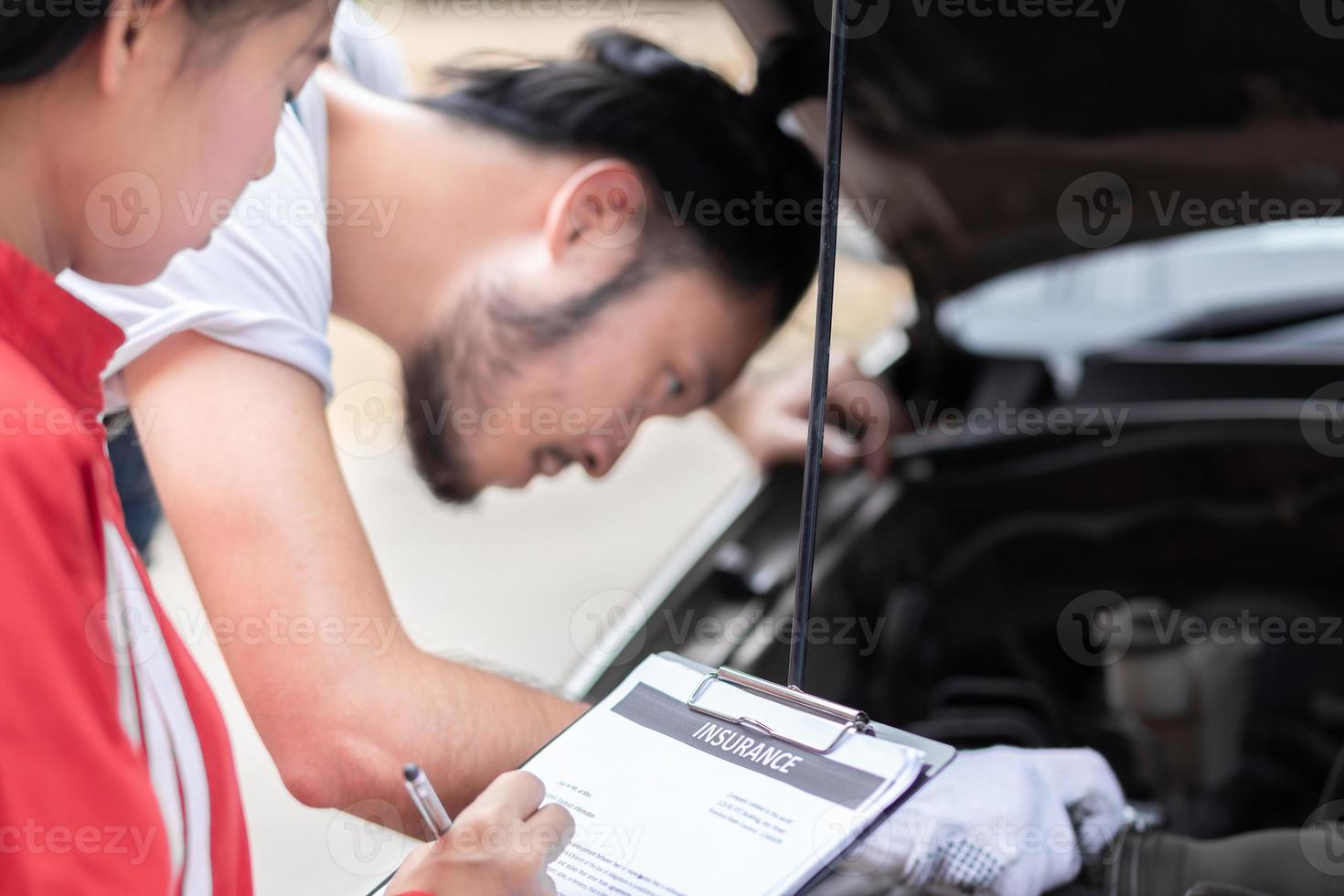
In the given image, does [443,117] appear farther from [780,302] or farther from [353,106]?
[780,302]

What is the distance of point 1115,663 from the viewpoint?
4.80ft

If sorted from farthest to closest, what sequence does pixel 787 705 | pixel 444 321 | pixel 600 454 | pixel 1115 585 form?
pixel 1115 585, pixel 600 454, pixel 444 321, pixel 787 705

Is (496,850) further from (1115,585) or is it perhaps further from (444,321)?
(1115,585)

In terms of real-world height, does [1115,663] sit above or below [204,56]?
below

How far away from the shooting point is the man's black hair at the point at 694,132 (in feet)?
3.41

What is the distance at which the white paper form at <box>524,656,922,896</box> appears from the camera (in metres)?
0.62

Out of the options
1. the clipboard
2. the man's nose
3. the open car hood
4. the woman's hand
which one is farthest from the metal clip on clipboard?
the open car hood

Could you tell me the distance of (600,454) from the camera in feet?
3.67

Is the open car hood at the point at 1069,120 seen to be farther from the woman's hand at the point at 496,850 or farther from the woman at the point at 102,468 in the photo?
the woman's hand at the point at 496,850

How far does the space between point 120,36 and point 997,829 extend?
0.78 metres

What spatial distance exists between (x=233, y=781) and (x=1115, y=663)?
114 cm

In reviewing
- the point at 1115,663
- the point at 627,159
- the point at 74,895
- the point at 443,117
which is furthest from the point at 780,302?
the point at 74,895

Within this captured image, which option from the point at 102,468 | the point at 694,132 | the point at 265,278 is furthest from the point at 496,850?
the point at 694,132

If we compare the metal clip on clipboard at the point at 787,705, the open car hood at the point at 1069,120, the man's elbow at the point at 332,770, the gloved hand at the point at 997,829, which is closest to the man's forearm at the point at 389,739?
the man's elbow at the point at 332,770
